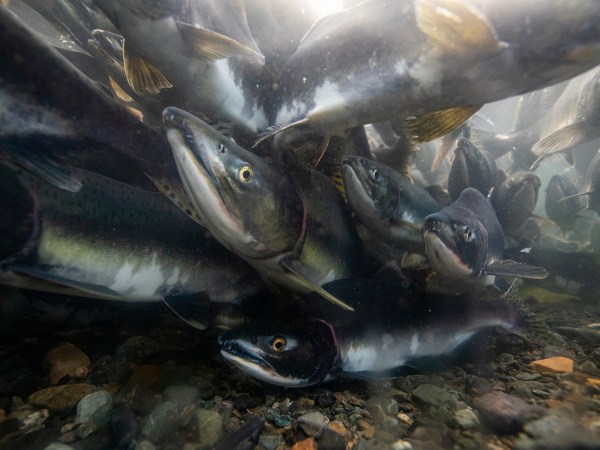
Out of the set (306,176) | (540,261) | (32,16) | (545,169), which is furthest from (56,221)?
(545,169)

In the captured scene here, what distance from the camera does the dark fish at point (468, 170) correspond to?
18.5ft

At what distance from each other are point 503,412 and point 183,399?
1.99 meters

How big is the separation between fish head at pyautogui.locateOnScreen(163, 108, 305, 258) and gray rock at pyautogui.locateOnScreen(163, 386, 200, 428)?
41.9 inches

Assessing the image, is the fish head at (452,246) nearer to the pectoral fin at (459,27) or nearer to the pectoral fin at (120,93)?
the pectoral fin at (459,27)

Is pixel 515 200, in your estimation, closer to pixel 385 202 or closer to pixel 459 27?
pixel 385 202

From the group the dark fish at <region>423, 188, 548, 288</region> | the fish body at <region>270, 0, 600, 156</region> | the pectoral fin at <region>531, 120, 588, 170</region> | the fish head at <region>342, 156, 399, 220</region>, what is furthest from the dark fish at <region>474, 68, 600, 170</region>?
the fish body at <region>270, 0, 600, 156</region>

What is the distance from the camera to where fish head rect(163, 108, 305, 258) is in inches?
80.4

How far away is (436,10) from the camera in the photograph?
207 cm

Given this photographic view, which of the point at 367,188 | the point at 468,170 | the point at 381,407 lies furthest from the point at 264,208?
the point at 468,170

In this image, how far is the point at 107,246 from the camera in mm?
2340

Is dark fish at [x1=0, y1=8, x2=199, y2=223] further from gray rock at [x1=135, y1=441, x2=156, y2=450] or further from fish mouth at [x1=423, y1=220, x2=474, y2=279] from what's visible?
fish mouth at [x1=423, y1=220, x2=474, y2=279]

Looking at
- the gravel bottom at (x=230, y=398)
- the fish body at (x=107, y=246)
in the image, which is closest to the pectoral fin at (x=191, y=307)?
the fish body at (x=107, y=246)

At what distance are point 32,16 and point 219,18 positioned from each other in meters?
9.11

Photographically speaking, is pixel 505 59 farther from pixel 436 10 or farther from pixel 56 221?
pixel 56 221
